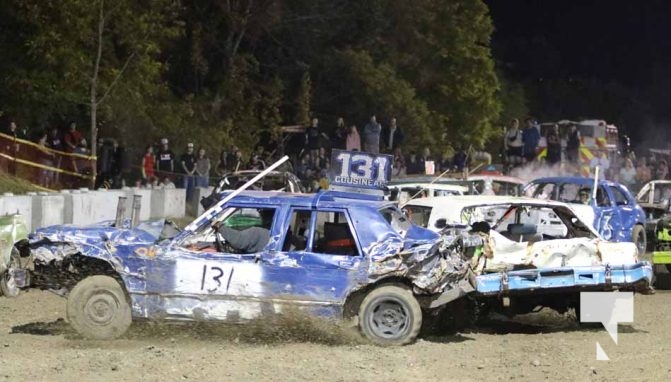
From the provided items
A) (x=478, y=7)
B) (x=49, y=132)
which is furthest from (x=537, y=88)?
(x=49, y=132)

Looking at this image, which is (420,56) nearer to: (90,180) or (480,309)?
(90,180)

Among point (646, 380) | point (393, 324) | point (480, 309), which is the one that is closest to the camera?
point (646, 380)

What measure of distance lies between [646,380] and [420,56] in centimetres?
3309

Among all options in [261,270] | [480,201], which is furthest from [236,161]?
[261,270]

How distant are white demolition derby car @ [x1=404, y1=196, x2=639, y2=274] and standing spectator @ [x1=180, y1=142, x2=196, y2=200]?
1357 cm

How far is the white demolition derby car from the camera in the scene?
11.1 m

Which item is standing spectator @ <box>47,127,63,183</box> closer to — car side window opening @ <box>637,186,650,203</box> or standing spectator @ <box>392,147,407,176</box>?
standing spectator @ <box>392,147,407,176</box>

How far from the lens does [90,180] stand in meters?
24.6

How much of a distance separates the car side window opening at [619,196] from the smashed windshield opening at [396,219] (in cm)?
852

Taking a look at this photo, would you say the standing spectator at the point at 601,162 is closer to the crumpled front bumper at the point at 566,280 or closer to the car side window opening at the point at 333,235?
the crumpled front bumper at the point at 566,280

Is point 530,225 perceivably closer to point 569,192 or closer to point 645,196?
point 569,192

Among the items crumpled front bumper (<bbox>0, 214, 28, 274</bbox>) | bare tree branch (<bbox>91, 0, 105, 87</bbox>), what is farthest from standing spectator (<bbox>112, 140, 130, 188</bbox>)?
crumpled front bumper (<bbox>0, 214, 28, 274</bbox>)

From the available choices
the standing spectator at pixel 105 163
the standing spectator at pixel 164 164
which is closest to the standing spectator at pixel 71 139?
the standing spectator at pixel 105 163

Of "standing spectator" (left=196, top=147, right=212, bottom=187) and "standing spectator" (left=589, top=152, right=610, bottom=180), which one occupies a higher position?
"standing spectator" (left=589, top=152, right=610, bottom=180)
